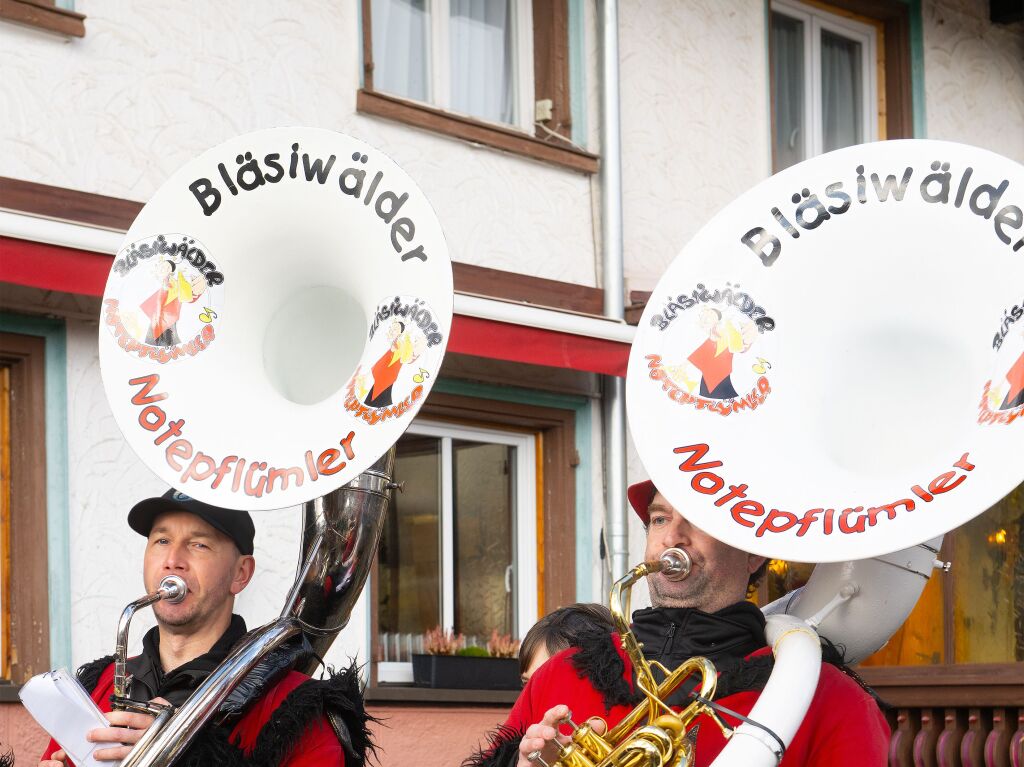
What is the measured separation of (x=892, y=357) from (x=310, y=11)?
4311 mm

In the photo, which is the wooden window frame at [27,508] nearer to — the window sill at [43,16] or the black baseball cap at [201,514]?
the window sill at [43,16]

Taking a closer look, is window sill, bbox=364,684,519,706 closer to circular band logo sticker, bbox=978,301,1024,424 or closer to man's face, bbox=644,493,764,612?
man's face, bbox=644,493,764,612

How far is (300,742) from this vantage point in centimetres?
320

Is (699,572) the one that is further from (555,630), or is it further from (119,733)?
(119,733)

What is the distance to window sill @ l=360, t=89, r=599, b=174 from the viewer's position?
7.03m

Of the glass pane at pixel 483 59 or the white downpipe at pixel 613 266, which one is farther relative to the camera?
the glass pane at pixel 483 59

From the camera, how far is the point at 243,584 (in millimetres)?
3512

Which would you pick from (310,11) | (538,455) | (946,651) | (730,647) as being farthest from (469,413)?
(730,647)

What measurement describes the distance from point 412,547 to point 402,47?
2.24m

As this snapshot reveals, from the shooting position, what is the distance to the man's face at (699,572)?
314cm

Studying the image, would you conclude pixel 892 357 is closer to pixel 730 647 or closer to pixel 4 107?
pixel 730 647

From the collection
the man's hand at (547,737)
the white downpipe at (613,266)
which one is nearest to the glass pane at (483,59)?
the white downpipe at (613,266)

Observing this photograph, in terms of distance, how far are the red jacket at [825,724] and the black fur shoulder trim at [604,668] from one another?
15mm

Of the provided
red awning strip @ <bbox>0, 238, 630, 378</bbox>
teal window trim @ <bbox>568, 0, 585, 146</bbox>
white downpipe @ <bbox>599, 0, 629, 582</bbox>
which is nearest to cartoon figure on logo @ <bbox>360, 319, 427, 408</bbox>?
red awning strip @ <bbox>0, 238, 630, 378</bbox>
